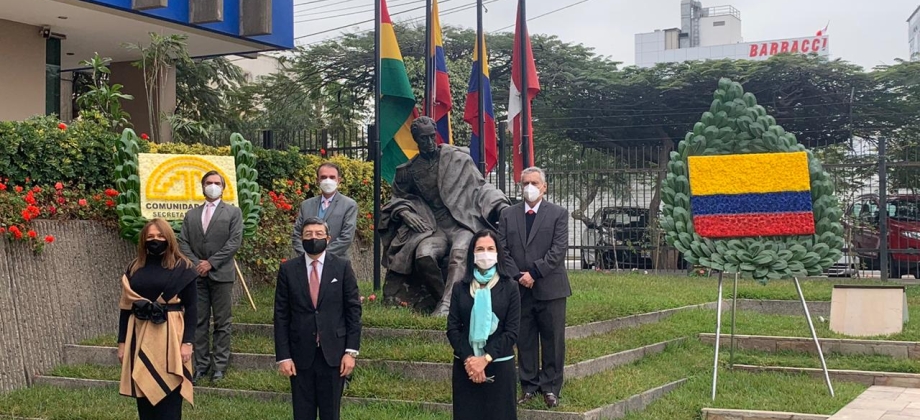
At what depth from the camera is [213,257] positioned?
8609 millimetres

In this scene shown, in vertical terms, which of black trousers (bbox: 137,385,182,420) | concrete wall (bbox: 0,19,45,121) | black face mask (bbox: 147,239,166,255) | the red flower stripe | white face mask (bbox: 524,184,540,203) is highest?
concrete wall (bbox: 0,19,45,121)

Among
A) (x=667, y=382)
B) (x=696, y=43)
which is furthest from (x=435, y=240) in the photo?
(x=696, y=43)

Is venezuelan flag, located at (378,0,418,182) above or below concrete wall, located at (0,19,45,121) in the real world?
below

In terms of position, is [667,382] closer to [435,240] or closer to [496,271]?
[435,240]

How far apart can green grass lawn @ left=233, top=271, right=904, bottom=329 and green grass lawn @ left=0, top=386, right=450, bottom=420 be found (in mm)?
1496

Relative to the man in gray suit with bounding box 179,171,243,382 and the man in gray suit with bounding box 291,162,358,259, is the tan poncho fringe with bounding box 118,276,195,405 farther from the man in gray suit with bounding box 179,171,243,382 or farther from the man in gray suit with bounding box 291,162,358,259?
the man in gray suit with bounding box 179,171,243,382

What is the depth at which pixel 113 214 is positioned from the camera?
407 inches

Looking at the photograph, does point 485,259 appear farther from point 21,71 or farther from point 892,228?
point 21,71

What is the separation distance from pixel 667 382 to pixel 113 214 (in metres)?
5.81

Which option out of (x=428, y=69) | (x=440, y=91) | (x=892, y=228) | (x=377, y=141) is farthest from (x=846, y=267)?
(x=377, y=141)

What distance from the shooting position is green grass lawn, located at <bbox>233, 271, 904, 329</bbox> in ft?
30.9

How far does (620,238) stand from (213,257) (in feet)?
38.5

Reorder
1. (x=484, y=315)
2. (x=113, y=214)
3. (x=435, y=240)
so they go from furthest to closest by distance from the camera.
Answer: (x=113, y=214) < (x=435, y=240) < (x=484, y=315)

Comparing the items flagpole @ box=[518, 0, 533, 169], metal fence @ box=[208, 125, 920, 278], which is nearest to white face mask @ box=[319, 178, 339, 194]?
flagpole @ box=[518, 0, 533, 169]
